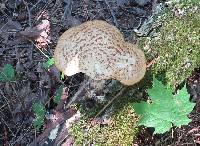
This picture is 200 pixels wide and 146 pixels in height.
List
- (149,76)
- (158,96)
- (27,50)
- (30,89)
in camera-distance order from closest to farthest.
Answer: (158,96) → (149,76) → (30,89) → (27,50)

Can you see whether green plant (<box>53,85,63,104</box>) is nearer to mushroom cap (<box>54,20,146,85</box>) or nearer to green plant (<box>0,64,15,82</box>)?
mushroom cap (<box>54,20,146,85</box>)

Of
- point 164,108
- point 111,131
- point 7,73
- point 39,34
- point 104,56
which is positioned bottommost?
point 7,73

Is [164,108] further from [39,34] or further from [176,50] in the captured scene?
[39,34]

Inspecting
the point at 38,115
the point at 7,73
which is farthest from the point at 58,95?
the point at 7,73

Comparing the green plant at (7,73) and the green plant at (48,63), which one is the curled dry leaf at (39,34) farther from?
the green plant at (7,73)

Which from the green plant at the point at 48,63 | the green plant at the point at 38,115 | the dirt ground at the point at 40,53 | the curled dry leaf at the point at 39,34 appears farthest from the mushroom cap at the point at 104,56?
the curled dry leaf at the point at 39,34

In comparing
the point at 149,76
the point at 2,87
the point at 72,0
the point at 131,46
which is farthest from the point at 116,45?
the point at 72,0

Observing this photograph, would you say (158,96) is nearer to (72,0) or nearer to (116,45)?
(116,45)
